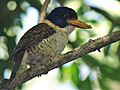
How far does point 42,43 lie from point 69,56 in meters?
0.76

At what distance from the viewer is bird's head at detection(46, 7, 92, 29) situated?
545 cm

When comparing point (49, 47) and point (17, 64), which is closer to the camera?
point (17, 64)

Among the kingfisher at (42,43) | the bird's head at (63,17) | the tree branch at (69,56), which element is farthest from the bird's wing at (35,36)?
the tree branch at (69,56)

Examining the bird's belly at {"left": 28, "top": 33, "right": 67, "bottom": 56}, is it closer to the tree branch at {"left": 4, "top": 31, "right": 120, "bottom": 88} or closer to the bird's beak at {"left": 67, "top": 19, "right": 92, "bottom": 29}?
the bird's beak at {"left": 67, "top": 19, "right": 92, "bottom": 29}

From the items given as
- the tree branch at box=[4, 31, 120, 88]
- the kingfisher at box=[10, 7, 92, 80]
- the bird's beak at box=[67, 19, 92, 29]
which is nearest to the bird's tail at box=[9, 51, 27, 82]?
the kingfisher at box=[10, 7, 92, 80]

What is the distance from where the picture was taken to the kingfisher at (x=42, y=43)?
4.98 meters

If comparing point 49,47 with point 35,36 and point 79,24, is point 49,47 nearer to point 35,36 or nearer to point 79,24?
point 35,36

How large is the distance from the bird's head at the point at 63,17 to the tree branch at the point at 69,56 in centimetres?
82

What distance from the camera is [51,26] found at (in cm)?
546

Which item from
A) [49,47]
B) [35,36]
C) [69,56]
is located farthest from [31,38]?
[69,56]

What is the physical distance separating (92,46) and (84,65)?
1.64m

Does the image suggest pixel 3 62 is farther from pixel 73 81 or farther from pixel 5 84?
pixel 5 84

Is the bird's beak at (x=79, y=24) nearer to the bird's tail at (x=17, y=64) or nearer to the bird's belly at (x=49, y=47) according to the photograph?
the bird's belly at (x=49, y=47)

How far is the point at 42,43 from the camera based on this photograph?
16.9 feet
